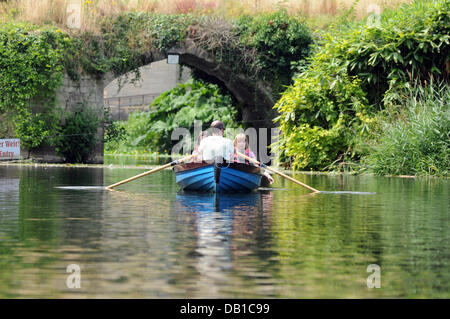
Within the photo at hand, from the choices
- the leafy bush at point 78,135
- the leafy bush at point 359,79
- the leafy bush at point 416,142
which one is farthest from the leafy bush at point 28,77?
the leafy bush at point 416,142

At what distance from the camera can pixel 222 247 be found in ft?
18.7

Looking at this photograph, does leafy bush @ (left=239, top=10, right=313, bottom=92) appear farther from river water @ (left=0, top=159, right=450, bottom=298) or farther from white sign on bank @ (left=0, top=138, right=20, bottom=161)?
river water @ (left=0, top=159, right=450, bottom=298)

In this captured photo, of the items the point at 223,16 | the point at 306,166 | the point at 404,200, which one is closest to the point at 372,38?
the point at 306,166

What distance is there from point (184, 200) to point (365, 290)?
643 cm

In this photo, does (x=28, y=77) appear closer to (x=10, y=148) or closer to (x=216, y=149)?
(x=10, y=148)

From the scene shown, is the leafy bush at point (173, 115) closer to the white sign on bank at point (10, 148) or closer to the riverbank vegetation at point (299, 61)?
the riverbank vegetation at point (299, 61)

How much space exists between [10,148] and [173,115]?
16.9 metres

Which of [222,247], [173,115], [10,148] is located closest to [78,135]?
[10,148]

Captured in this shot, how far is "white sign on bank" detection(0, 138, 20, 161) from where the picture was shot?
2221 cm

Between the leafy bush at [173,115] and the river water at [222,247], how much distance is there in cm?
2572

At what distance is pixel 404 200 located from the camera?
1069 cm

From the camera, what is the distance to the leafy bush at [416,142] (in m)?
17.5

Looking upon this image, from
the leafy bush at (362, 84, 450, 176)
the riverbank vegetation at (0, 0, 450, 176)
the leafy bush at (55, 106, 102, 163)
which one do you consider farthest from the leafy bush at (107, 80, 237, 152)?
the leafy bush at (362, 84, 450, 176)

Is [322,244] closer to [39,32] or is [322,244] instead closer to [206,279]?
[206,279]
